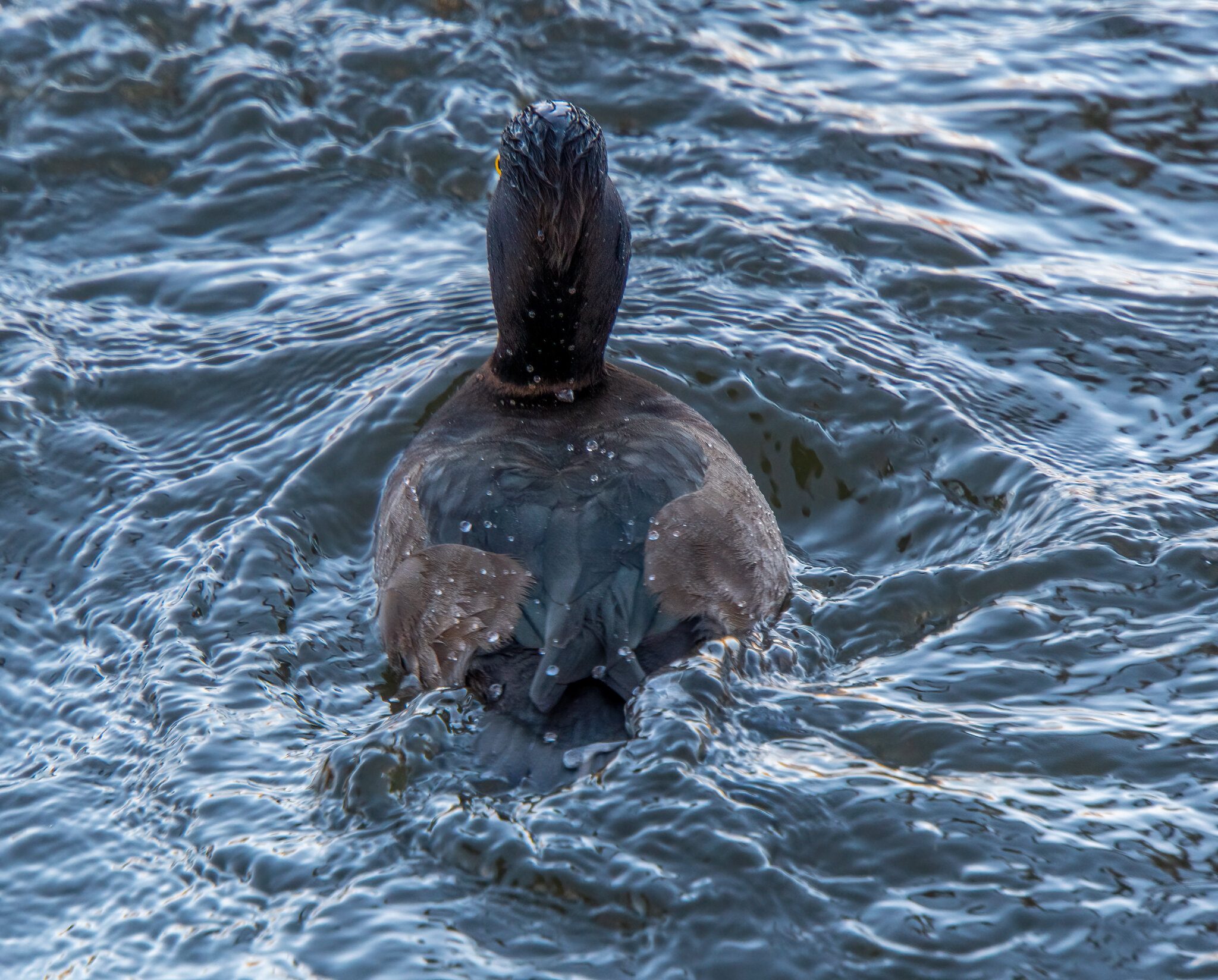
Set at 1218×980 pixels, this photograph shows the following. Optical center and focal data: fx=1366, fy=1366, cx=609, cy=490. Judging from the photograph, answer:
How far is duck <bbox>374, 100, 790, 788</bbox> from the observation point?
420cm

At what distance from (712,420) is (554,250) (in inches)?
52.7

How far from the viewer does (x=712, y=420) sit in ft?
19.9

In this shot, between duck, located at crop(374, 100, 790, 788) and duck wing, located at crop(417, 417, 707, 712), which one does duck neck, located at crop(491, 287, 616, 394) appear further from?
duck wing, located at crop(417, 417, 707, 712)

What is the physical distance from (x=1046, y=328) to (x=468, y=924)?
437 cm

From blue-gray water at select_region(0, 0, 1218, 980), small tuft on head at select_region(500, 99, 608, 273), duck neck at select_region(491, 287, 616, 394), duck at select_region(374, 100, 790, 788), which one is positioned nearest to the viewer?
blue-gray water at select_region(0, 0, 1218, 980)

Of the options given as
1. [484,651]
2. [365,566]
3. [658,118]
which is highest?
[658,118]

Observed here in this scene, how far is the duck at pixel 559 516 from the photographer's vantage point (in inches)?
165

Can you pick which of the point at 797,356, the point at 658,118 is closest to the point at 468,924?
the point at 797,356

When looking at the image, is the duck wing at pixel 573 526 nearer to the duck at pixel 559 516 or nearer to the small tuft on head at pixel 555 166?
the duck at pixel 559 516

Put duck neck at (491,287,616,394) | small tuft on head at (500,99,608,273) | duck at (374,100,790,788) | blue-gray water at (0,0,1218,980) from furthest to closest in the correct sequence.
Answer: duck neck at (491,287,616,394) < small tuft on head at (500,99,608,273) < duck at (374,100,790,788) < blue-gray water at (0,0,1218,980)

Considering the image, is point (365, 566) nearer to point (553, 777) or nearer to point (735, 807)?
point (553, 777)

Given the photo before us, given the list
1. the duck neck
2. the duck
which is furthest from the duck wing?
the duck neck

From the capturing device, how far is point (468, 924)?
3.48 metres

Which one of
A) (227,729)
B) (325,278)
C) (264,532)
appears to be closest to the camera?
(227,729)
